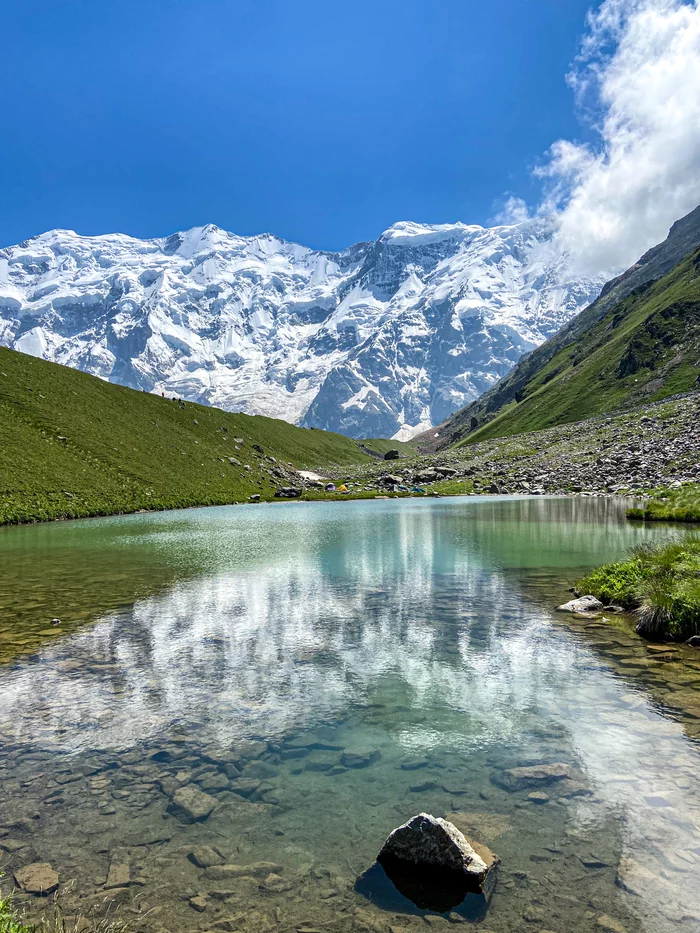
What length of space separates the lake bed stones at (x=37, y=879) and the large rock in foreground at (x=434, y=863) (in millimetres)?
4119

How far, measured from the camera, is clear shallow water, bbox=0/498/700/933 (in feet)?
21.6

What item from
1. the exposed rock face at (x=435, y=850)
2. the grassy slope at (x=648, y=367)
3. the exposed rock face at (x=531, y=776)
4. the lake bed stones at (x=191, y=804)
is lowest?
the lake bed stones at (x=191, y=804)

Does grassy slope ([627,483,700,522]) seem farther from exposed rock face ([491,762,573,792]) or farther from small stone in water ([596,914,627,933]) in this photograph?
small stone in water ([596,914,627,933])

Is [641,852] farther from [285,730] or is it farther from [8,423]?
[8,423]

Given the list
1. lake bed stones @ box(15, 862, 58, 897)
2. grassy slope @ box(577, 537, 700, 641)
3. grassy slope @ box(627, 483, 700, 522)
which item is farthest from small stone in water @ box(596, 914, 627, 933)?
grassy slope @ box(627, 483, 700, 522)

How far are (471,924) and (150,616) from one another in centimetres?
1618

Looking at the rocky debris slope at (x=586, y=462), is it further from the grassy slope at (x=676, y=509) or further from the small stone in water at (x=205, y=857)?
the small stone in water at (x=205, y=857)

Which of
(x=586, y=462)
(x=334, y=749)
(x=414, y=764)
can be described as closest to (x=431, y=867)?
(x=414, y=764)

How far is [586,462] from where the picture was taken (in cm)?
9931

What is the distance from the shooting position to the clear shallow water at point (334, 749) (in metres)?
6.59

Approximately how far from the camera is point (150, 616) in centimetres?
1964

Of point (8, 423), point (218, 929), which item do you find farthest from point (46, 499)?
point (218, 929)

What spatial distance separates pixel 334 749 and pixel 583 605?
13.4 meters

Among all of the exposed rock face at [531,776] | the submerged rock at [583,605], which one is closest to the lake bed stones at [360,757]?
the exposed rock face at [531,776]
